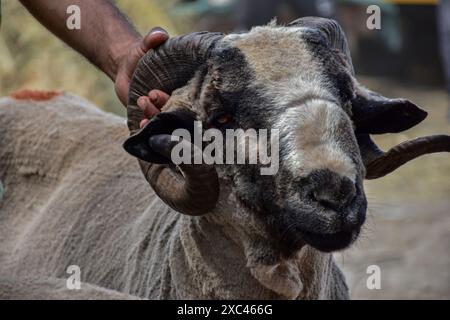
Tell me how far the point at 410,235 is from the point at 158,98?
6649 mm

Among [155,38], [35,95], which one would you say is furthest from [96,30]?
[35,95]

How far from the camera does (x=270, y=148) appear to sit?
4.80 metres

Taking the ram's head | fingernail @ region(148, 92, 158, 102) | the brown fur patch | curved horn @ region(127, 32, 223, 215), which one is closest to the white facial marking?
the ram's head

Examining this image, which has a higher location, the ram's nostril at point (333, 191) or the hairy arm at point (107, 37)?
the hairy arm at point (107, 37)

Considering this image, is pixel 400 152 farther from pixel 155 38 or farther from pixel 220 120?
pixel 155 38

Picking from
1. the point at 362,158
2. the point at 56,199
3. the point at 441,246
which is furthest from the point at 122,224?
the point at 441,246

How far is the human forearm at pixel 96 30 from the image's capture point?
18.2 feet

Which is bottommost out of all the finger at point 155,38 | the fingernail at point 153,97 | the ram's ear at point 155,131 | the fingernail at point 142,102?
the ram's ear at point 155,131

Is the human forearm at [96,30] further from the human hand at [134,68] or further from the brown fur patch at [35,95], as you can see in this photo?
the brown fur patch at [35,95]

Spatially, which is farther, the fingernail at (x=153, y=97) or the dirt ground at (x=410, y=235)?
the dirt ground at (x=410, y=235)

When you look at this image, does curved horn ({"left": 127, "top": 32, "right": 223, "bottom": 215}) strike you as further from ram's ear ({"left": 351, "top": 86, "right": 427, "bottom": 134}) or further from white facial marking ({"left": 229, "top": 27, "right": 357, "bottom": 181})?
ram's ear ({"left": 351, "top": 86, "right": 427, "bottom": 134})

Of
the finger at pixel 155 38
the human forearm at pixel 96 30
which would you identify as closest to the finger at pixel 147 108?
the finger at pixel 155 38

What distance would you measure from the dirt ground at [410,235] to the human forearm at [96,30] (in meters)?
1.91

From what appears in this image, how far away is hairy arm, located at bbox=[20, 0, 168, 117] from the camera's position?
17.4ft
